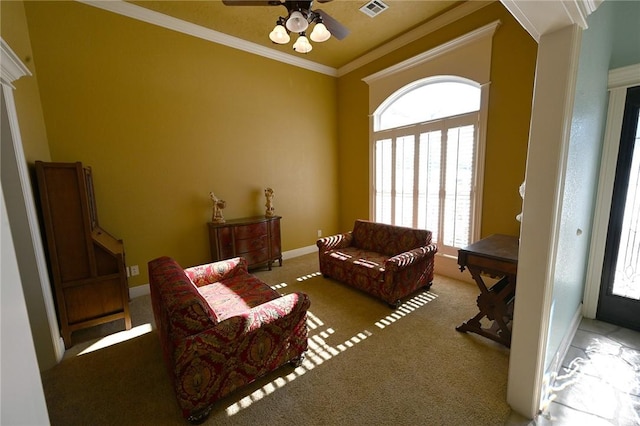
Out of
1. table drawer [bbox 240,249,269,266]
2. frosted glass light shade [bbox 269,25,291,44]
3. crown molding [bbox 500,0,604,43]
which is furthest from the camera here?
table drawer [bbox 240,249,269,266]

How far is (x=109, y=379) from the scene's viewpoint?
191 cm

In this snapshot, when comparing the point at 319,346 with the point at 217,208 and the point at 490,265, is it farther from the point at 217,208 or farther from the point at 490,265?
the point at 217,208

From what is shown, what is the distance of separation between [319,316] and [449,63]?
3.51 metres

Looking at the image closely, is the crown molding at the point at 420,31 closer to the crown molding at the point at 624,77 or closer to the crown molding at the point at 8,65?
the crown molding at the point at 624,77

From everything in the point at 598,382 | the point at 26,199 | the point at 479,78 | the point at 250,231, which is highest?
the point at 479,78

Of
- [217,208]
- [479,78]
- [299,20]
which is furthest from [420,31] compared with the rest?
[217,208]

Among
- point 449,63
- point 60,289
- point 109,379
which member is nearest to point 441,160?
point 449,63

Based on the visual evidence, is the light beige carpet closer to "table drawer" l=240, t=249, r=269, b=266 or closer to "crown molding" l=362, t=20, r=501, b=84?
"table drawer" l=240, t=249, r=269, b=266

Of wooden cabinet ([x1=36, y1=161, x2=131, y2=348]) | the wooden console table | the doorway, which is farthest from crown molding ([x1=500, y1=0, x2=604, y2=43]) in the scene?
wooden cabinet ([x1=36, y1=161, x2=131, y2=348])

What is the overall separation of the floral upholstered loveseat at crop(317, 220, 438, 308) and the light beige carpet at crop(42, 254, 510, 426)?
35cm

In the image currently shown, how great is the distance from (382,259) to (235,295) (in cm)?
184

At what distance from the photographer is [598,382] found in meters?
1.81

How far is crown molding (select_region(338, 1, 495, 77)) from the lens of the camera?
3037 mm

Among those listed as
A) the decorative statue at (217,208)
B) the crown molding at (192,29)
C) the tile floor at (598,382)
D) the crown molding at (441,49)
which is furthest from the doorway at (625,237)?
the decorative statue at (217,208)
